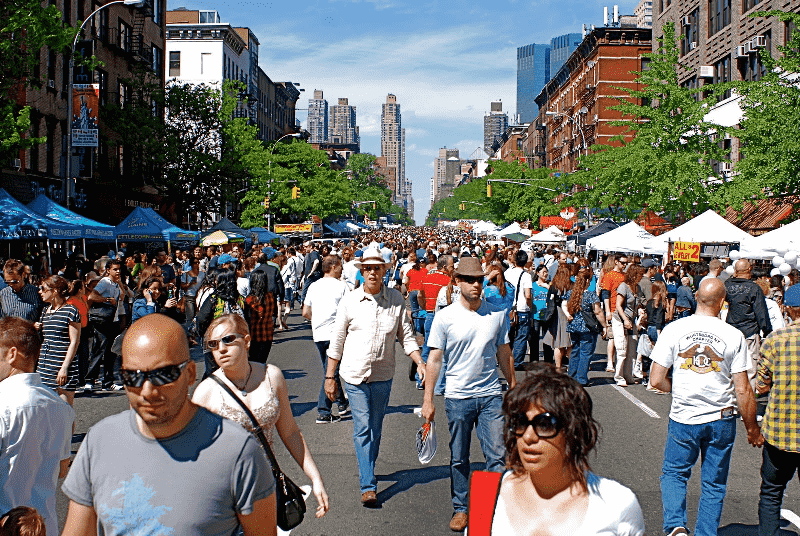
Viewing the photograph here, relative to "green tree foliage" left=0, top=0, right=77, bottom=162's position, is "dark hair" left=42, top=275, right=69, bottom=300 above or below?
below

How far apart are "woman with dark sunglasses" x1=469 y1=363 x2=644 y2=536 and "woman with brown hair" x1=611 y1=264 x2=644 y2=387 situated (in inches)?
434

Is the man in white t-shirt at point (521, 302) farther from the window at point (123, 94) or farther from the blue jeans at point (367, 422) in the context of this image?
the window at point (123, 94)

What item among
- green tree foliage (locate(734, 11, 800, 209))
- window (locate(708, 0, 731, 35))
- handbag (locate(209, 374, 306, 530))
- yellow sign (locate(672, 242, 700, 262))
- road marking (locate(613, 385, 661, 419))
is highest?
window (locate(708, 0, 731, 35))

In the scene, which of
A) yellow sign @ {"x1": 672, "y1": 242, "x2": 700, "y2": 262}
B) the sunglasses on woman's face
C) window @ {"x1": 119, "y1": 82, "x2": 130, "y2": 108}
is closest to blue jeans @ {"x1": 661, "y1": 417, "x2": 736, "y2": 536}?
the sunglasses on woman's face

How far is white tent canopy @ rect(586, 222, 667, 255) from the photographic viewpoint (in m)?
27.3

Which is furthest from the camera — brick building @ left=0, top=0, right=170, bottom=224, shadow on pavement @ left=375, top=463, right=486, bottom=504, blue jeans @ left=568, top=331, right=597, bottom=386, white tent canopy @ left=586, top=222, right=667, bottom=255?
brick building @ left=0, top=0, right=170, bottom=224

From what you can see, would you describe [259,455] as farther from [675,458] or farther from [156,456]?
[675,458]

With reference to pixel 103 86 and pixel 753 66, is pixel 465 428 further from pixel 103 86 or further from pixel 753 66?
pixel 103 86

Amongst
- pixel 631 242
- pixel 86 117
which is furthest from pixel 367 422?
pixel 86 117

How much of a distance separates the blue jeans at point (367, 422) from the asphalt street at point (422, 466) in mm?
255

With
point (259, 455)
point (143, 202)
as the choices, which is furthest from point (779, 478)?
point (143, 202)

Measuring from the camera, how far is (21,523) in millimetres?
3369

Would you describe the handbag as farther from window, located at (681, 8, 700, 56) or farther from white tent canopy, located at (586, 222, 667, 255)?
window, located at (681, 8, 700, 56)

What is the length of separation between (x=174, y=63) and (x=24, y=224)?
61.0 metres
